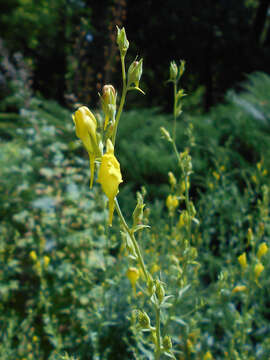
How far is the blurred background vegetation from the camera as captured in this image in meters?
1.36

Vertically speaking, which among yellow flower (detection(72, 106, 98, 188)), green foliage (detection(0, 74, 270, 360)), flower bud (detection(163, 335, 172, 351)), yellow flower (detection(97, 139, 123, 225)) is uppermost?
yellow flower (detection(72, 106, 98, 188))

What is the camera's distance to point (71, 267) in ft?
6.00

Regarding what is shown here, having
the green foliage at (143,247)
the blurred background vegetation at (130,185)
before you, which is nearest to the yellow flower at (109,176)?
the green foliage at (143,247)

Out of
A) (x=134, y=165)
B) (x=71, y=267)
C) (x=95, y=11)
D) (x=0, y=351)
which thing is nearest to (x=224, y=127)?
(x=134, y=165)

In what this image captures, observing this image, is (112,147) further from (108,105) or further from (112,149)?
(108,105)

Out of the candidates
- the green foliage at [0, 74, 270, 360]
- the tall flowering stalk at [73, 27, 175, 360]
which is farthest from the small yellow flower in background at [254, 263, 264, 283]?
the tall flowering stalk at [73, 27, 175, 360]

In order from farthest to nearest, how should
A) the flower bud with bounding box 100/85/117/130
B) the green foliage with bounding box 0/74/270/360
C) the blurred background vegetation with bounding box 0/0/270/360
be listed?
the blurred background vegetation with bounding box 0/0/270/360 → the green foliage with bounding box 0/74/270/360 → the flower bud with bounding box 100/85/117/130

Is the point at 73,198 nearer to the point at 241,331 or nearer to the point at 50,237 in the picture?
the point at 50,237

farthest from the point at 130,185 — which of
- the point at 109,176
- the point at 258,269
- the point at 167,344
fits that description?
the point at 109,176

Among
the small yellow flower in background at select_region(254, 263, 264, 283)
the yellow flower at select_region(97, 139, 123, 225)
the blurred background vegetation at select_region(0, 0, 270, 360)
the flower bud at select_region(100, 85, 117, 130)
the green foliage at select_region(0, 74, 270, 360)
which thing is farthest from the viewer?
the blurred background vegetation at select_region(0, 0, 270, 360)

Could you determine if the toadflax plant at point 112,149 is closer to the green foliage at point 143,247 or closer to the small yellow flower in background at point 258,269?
the green foliage at point 143,247

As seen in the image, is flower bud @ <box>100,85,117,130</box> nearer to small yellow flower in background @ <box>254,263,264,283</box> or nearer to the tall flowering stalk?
the tall flowering stalk

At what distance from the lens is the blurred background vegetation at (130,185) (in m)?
1.36

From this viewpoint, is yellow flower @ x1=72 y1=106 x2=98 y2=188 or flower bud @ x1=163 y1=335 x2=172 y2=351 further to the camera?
flower bud @ x1=163 y1=335 x2=172 y2=351
